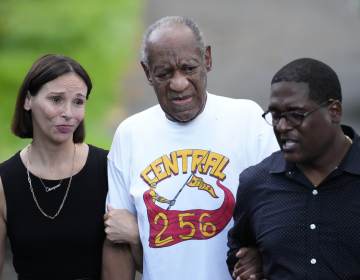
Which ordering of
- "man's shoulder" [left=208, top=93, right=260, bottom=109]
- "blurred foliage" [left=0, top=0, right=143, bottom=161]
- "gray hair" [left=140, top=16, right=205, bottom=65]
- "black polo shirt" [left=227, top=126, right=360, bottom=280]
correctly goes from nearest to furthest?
"black polo shirt" [left=227, top=126, right=360, bottom=280]
"gray hair" [left=140, top=16, right=205, bottom=65]
"man's shoulder" [left=208, top=93, right=260, bottom=109]
"blurred foliage" [left=0, top=0, right=143, bottom=161]

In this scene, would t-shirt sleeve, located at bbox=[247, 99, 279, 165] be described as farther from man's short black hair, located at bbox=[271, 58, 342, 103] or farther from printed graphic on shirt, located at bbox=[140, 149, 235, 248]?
man's short black hair, located at bbox=[271, 58, 342, 103]

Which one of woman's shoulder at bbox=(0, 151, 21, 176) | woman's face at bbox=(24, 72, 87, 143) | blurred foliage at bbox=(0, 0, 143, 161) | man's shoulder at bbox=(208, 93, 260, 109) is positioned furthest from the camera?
blurred foliage at bbox=(0, 0, 143, 161)

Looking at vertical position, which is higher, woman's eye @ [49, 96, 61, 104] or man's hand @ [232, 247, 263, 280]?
woman's eye @ [49, 96, 61, 104]

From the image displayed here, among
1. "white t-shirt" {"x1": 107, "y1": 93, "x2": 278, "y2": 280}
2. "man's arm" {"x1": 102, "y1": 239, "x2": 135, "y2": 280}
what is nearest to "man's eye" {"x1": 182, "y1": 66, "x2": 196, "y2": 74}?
"white t-shirt" {"x1": 107, "y1": 93, "x2": 278, "y2": 280}

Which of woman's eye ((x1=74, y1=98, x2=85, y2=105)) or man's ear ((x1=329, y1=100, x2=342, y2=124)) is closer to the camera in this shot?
man's ear ((x1=329, y1=100, x2=342, y2=124))

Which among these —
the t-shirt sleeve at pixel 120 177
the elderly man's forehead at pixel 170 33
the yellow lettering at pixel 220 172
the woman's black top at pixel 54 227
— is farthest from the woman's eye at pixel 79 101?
the yellow lettering at pixel 220 172

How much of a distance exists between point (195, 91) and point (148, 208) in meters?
Result: 0.56

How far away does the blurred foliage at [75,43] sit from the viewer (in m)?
11.5

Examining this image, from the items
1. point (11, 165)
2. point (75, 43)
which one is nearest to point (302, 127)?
point (11, 165)

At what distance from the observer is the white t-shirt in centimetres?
449

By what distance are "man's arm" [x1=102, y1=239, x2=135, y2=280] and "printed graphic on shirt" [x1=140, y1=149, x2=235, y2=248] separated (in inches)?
11.3

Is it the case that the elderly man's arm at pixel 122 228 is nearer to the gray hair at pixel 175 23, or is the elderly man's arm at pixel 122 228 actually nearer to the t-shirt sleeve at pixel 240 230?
the t-shirt sleeve at pixel 240 230

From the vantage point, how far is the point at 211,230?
14.7 feet

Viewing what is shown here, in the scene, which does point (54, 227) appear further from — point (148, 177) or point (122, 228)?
point (148, 177)
